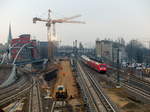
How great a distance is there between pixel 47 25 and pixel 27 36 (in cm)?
3807

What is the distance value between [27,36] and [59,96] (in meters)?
118

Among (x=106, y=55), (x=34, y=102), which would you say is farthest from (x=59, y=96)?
(x=106, y=55)

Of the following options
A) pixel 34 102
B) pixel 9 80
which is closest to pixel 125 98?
pixel 34 102

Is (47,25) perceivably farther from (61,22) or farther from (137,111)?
(137,111)

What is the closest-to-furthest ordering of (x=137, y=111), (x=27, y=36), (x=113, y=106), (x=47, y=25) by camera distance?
1. (x=137, y=111)
2. (x=113, y=106)
3. (x=47, y=25)
4. (x=27, y=36)

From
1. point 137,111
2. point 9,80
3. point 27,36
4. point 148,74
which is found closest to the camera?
point 137,111

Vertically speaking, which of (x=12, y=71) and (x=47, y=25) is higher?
(x=47, y=25)

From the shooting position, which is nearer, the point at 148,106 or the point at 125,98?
the point at 148,106

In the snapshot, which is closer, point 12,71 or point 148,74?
point 148,74

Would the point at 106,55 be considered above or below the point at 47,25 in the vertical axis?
below

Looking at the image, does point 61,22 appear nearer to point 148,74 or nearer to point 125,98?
point 148,74

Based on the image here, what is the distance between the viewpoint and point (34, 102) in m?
31.3

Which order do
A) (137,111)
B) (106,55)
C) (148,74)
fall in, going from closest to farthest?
1. (137,111)
2. (148,74)
3. (106,55)

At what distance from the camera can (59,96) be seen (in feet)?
107
